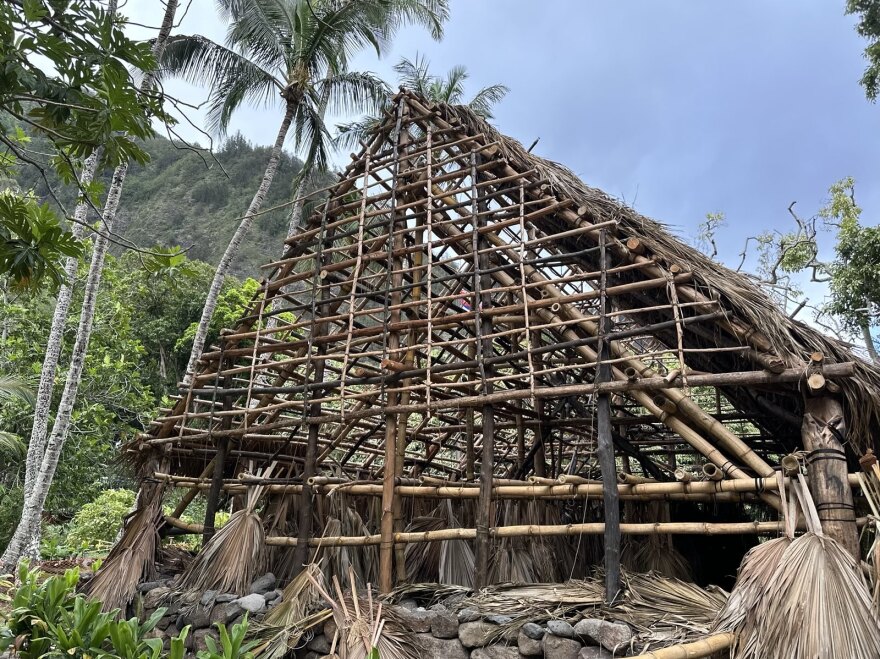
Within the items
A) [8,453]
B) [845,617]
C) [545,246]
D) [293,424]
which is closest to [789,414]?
[845,617]

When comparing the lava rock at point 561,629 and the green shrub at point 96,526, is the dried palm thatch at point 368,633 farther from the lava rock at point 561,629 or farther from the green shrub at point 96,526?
the green shrub at point 96,526

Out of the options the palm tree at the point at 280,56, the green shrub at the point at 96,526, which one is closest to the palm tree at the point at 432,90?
the palm tree at the point at 280,56

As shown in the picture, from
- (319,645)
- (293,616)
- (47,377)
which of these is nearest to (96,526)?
(47,377)

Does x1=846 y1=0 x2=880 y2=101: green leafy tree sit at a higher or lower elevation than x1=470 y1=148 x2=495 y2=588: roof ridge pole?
higher

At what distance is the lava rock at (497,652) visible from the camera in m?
3.87

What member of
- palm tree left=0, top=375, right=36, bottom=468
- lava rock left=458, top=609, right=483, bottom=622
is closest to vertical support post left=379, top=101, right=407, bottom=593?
lava rock left=458, top=609, right=483, bottom=622

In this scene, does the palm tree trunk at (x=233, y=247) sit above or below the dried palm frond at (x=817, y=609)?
above

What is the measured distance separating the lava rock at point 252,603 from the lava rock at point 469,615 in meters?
1.62

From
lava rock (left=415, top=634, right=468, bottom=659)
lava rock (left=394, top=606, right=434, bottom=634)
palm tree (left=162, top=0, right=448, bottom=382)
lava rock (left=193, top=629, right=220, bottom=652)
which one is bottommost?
lava rock (left=193, top=629, right=220, bottom=652)

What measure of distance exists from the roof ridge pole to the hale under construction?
0.05 ft

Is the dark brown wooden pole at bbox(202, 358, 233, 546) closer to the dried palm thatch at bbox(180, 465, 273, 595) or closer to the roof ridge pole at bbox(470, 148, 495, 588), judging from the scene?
the dried palm thatch at bbox(180, 465, 273, 595)

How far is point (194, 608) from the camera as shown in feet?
16.6

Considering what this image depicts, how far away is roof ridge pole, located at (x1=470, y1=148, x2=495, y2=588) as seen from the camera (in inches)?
177

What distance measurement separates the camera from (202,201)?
105 ft
